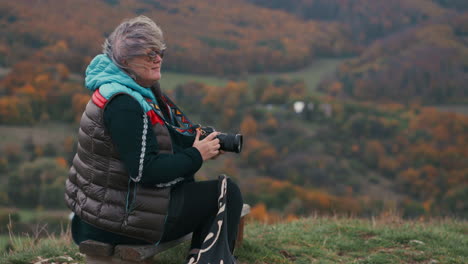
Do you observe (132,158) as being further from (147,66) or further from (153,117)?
(147,66)

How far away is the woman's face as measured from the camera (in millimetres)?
2710

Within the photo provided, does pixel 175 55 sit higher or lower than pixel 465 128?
higher

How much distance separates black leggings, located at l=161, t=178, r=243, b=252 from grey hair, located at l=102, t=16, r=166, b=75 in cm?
68

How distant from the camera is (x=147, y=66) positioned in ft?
9.00

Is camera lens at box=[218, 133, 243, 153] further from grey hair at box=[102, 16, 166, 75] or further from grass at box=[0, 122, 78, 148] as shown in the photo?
grass at box=[0, 122, 78, 148]

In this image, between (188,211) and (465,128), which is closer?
(188,211)

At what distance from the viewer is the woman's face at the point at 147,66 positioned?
2710 millimetres

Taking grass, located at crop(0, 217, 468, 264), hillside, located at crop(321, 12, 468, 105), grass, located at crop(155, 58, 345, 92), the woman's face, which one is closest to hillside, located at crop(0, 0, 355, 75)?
grass, located at crop(155, 58, 345, 92)

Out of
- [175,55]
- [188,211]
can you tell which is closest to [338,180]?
[175,55]

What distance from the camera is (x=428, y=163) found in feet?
199

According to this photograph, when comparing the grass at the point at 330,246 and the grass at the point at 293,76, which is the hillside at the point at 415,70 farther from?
the grass at the point at 330,246

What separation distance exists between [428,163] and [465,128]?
678 cm

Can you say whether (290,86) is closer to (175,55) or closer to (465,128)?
(175,55)

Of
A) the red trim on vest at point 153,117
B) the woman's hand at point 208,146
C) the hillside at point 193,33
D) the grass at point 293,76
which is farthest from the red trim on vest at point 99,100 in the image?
the grass at point 293,76
